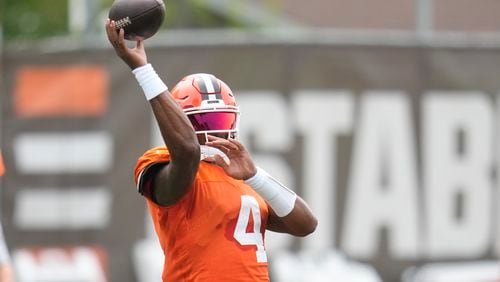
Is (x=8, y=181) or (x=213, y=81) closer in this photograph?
(x=213, y=81)

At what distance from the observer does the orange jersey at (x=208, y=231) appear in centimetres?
494

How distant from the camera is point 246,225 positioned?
5.05 metres

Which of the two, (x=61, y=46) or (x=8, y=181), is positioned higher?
(x=61, y=46)

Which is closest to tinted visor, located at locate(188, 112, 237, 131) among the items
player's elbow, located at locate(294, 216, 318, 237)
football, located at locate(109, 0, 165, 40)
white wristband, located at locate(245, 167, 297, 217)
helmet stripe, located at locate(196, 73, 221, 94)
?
helmet stripe, located at locate(196, 73, 221, 94)

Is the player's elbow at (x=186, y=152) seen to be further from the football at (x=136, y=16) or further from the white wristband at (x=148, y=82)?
the football at (x=136, y=16)

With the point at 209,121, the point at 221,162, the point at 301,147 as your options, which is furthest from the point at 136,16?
the point at 301,147

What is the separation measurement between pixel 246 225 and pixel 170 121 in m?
0.62

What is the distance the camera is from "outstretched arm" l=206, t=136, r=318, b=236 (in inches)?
193

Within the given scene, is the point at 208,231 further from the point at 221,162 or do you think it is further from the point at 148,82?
the point at 148,82

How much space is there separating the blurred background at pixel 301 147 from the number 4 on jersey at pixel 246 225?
423 cm

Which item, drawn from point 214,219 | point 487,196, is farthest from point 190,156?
point 487,196

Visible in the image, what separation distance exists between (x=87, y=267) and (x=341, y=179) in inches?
83.0

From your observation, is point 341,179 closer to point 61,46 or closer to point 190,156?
point 61,46

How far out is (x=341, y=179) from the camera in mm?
9539
